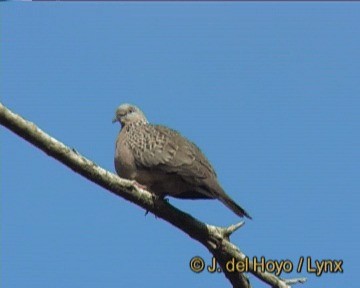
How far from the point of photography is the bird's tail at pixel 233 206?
4.29 meters

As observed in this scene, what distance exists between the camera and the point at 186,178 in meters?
4.89

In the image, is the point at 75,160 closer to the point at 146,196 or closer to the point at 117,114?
the point at 146,196

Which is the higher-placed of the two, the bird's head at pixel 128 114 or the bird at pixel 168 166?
the bird's head at pixel 128 114

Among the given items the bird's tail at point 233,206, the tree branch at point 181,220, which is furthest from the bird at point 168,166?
the tree branch at point 181,220

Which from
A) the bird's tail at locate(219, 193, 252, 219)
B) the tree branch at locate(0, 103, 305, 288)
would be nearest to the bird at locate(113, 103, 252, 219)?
the bird's tail at locate(219, 193, 252, 219)

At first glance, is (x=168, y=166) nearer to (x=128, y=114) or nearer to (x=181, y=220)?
(x=181, y=220)

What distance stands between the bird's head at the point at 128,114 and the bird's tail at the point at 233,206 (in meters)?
1.84

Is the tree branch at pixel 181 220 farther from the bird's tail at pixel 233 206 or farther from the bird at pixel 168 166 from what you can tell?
the bird at pixel 168 166

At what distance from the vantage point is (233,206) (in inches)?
173

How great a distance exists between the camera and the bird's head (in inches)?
244

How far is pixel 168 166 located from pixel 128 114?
145cm

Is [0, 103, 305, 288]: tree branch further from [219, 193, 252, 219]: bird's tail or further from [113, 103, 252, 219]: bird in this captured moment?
[113, 103, 252, 219]: bird

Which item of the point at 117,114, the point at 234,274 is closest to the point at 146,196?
the point at 234,274

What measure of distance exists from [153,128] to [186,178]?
3.16 feet
